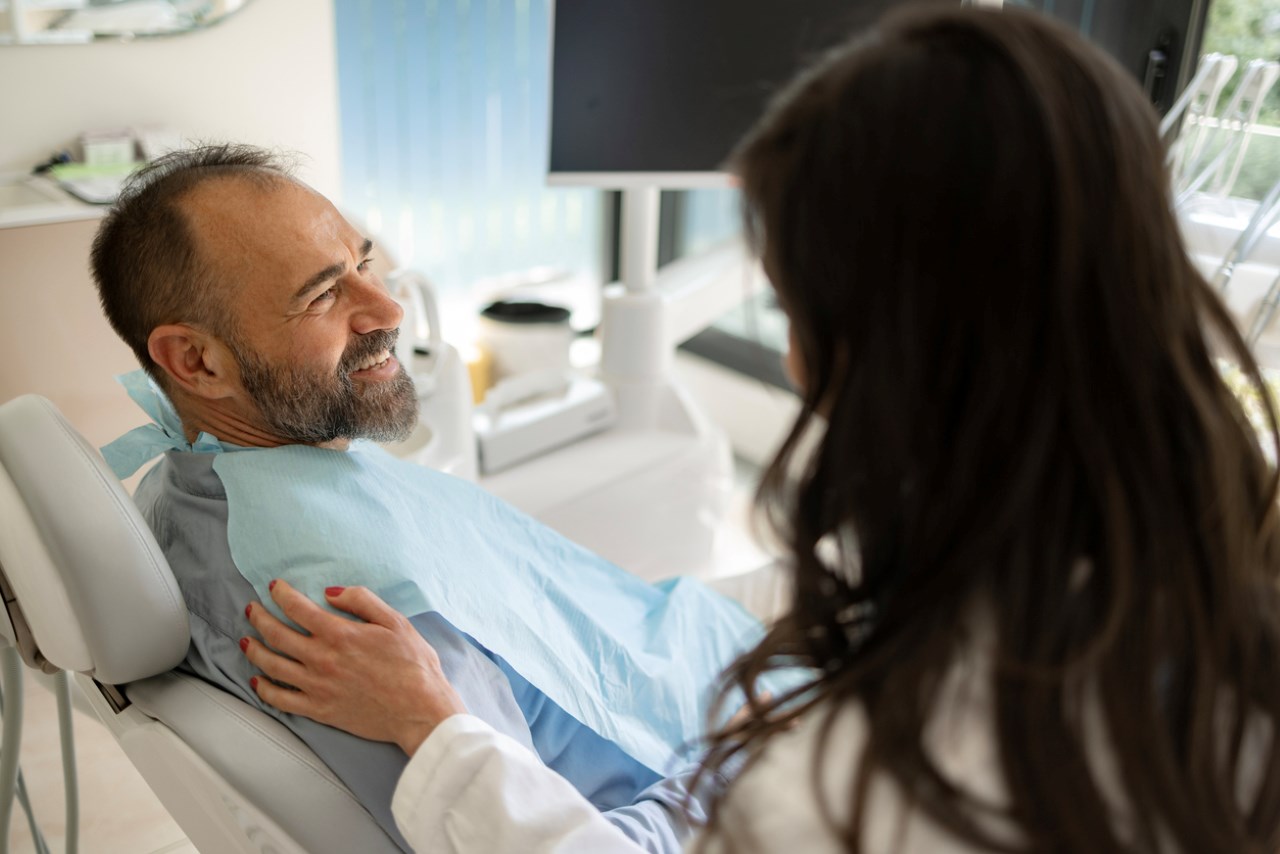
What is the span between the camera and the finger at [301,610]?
103 centimetres

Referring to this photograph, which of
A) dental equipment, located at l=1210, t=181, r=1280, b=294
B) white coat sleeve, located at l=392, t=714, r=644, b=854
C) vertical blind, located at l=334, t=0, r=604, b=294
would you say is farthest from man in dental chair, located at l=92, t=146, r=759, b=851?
Answer: vertical blind, located at l=334, t=0, r=604, b=294

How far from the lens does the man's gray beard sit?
1.23 meters

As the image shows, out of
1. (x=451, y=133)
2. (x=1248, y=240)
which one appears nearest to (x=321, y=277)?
(x=1248, y=240)

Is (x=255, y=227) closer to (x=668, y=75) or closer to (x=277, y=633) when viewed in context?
(x=277, y=633)

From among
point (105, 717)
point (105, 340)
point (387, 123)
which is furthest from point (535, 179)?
point (105, 717)

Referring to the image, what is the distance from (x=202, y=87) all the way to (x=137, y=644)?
171cm

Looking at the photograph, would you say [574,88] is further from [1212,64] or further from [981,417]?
[981,417]

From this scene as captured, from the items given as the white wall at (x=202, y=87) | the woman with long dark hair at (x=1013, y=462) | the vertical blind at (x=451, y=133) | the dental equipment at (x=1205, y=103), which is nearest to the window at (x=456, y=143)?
the vertical blind at (x=451, y=133)

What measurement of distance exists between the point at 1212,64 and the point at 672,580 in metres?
1.18

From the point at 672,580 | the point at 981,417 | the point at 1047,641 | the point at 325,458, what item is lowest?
the point at 672,580

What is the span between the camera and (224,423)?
1255 mm

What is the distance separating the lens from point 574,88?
203 centimetres

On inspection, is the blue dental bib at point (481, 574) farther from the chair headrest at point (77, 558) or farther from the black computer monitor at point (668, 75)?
the black computer monitor at point (668, 75)

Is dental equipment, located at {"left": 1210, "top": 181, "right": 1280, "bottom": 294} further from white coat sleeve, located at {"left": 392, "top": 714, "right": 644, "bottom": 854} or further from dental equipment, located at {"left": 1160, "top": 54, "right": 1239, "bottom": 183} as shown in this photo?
white coat sleeve, located at {"left": 392, "top": 714, "right": 644, "bottom": 854}
